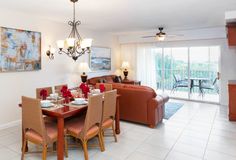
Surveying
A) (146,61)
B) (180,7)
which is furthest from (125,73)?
(180,7)

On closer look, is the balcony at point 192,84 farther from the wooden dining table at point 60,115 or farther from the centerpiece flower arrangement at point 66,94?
the wooden dining table at point 60,115

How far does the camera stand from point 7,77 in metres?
4.04

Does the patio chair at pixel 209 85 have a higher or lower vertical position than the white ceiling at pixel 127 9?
lower

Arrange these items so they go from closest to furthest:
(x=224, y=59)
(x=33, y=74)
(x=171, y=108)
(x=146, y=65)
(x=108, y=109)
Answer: (x=108, y=109), (x=33, y=74), (x=171, y=108), (x=224, y=59), (x=146, y=65)

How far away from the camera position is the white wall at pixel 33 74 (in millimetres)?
4031

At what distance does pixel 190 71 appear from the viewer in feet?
22.7

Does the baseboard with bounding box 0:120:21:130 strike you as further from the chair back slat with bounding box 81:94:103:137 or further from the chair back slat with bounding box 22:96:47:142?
the chair back slat with bounding box 81:94:103:137

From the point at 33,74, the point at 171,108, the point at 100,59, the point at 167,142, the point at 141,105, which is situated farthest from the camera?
the point at 100,59

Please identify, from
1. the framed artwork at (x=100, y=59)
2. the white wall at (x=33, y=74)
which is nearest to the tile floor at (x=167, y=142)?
the white wall at (x=33, y=74)

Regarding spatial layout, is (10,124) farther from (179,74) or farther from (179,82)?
(179,74)

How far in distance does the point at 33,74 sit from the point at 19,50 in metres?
0.67

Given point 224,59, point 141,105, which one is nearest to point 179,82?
point 224,59

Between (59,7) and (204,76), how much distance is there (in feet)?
18.9

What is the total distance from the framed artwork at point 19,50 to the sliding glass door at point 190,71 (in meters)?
4.79
